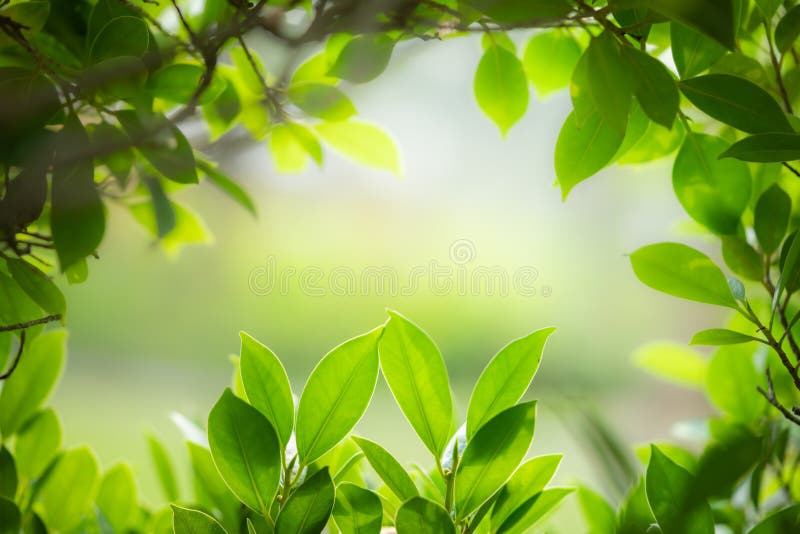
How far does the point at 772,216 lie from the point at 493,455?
0.54 feet

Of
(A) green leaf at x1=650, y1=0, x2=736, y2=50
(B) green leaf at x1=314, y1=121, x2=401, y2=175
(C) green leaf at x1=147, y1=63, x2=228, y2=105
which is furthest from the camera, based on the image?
(B) green leaf at x1=314, y1=121, x2=401, y2=175

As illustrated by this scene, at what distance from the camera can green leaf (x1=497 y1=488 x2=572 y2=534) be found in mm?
222

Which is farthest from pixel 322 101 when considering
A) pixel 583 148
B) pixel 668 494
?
pixel 668 494

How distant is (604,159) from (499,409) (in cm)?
11

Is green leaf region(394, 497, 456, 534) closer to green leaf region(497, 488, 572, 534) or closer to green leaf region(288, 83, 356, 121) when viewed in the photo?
green leaf region(497, 488, 572, 534)

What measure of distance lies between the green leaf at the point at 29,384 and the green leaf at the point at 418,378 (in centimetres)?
19

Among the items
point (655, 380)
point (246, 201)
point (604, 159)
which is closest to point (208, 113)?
point (246, 201)

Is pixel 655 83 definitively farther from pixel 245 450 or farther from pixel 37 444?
pixel 37 444

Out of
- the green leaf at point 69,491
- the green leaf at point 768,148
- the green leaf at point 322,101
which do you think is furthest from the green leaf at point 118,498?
the green leaf at point 768,148

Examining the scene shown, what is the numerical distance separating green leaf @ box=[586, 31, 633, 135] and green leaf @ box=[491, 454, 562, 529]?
0.12 meters

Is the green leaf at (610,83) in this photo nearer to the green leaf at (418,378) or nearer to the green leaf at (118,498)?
the green leaf at (418,378)

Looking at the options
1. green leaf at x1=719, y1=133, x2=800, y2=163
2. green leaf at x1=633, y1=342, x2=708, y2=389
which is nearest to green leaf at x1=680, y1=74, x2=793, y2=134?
green leaf at x1=719, y1=133, x2=800, y2=163

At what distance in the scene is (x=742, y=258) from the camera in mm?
278

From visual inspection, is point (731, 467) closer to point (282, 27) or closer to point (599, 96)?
point (599, 96)
